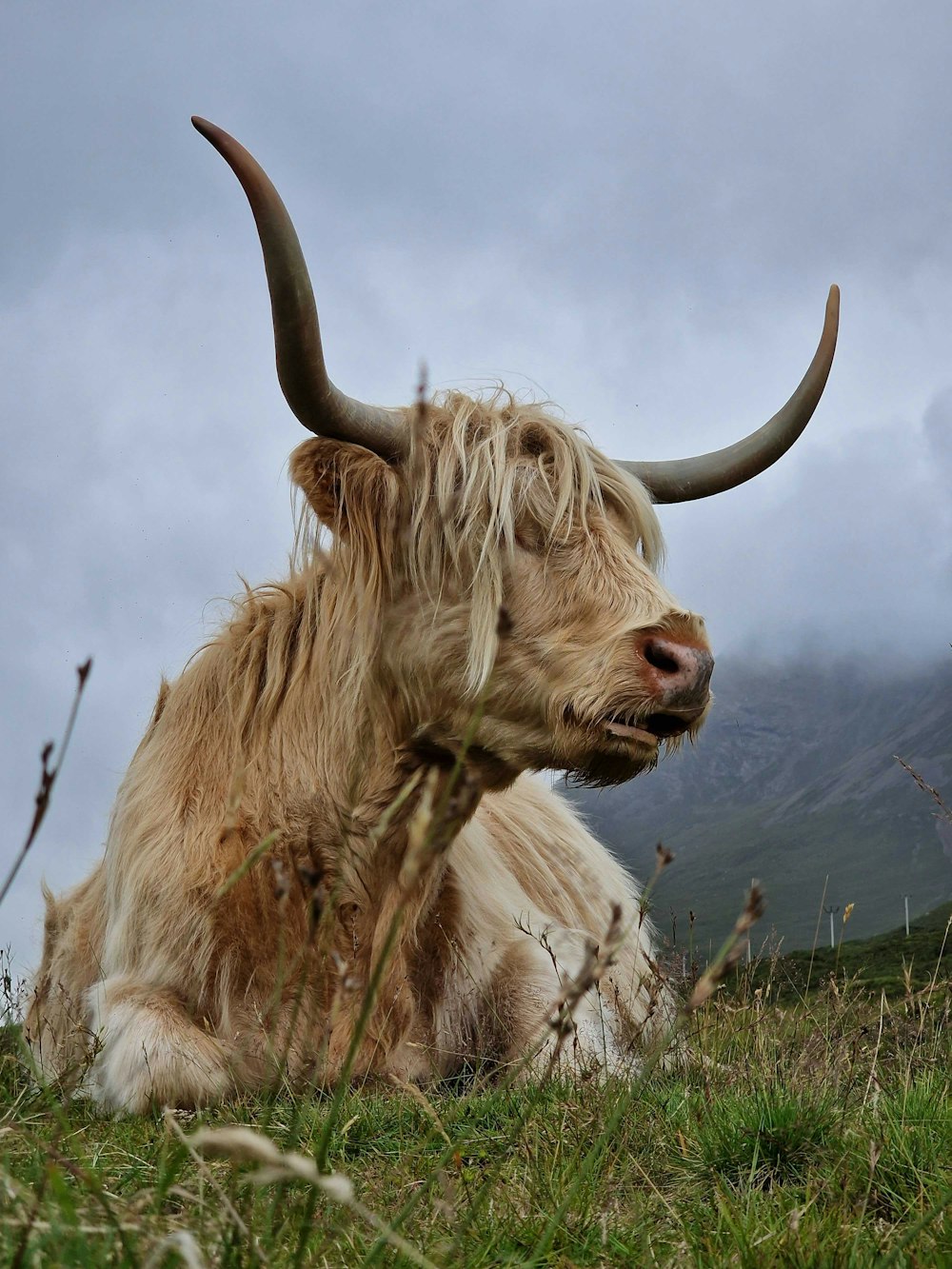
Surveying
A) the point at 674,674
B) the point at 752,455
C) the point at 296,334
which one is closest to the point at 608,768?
the point at 674,674

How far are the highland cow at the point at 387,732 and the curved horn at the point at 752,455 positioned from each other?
29.3 inches

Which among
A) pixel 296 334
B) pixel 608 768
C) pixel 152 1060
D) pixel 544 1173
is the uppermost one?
pixel 296 334

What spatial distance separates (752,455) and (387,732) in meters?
2.20

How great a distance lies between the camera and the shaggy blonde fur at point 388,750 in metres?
4.05

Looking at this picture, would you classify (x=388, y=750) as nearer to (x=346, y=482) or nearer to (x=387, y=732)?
(x=387, y=732)

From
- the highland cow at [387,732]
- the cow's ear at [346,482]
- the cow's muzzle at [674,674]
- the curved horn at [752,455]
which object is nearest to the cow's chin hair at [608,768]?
the highland cow at [387,732]

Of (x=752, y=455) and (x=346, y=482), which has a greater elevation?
(x=752, y=455)

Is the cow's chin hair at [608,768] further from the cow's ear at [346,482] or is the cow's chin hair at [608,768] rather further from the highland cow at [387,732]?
the cow's ear at [346,482]

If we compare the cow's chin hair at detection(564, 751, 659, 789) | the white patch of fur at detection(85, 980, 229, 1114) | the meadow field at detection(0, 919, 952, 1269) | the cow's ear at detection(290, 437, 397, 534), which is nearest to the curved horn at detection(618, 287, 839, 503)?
the cow's ear at detection(290, 437, 397, 534)

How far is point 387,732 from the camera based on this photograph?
4.40 meters

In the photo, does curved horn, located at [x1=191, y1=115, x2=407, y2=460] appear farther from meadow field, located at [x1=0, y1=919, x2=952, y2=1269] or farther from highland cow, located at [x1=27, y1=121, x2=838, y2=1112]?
meadow field, located at [x1=0, y1=919, x2=952, y2=1269]

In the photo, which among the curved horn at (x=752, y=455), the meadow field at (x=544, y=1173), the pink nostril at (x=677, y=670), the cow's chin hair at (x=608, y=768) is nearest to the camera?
the meadow field at (x=544, y=1173)

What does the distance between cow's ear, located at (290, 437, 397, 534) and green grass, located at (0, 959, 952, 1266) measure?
195cm

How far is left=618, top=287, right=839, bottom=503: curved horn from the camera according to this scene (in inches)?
216
